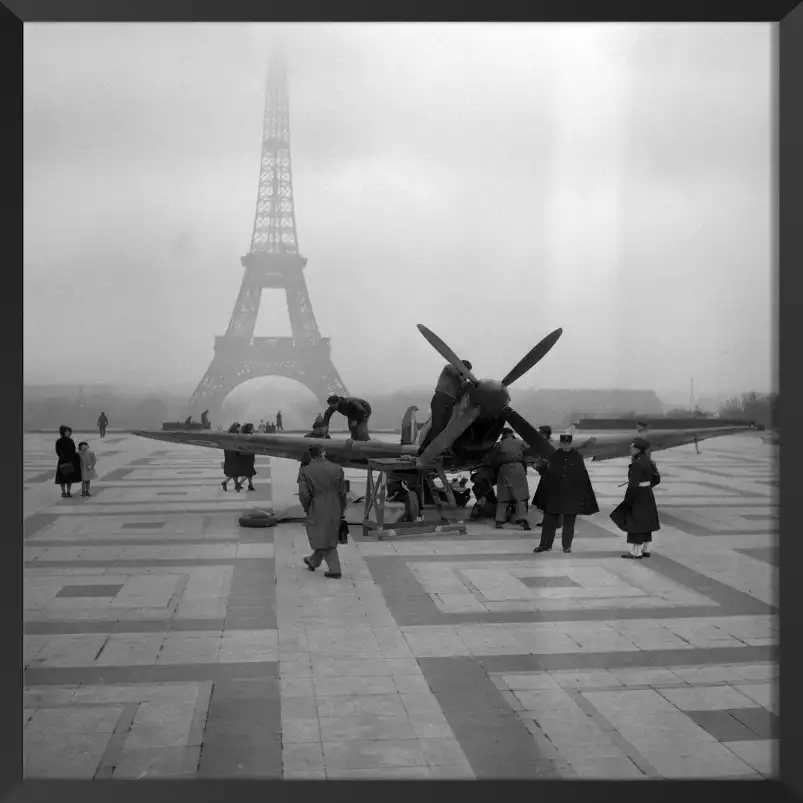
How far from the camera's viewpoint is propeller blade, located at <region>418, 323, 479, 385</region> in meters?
11.3

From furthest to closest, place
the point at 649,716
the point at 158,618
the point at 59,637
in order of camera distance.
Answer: the point at 158,618 → the point at 59,637 → the point at 649,716

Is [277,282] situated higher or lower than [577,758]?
higher

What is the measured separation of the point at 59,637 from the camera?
7090 millimetres

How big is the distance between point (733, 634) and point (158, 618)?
528cm

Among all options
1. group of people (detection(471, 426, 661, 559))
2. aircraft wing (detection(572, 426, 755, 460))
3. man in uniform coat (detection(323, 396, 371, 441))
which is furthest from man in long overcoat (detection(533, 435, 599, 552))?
man in uniform coat (detection(323, 396, 371, 441))

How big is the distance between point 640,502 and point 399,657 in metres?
4.78

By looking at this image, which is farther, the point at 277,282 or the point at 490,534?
the point at 277,282

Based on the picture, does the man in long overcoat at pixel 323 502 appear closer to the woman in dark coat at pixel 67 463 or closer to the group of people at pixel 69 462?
the group of people at pixel 69 462

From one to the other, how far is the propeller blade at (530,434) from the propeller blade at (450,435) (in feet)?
1.73

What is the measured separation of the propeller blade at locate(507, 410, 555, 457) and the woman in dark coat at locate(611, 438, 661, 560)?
1.30 m

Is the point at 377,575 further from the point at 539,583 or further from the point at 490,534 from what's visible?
the point at 490,534

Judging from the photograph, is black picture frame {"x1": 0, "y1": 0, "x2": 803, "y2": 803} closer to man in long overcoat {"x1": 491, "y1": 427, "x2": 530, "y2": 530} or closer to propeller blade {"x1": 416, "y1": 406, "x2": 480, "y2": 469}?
propeller blade {"x1": 416, "y1": 406, "x2": 480, "y2": 469}

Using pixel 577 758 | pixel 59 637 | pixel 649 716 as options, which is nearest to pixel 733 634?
pixel 649 716

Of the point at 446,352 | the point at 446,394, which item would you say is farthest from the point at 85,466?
the point at 446,352
